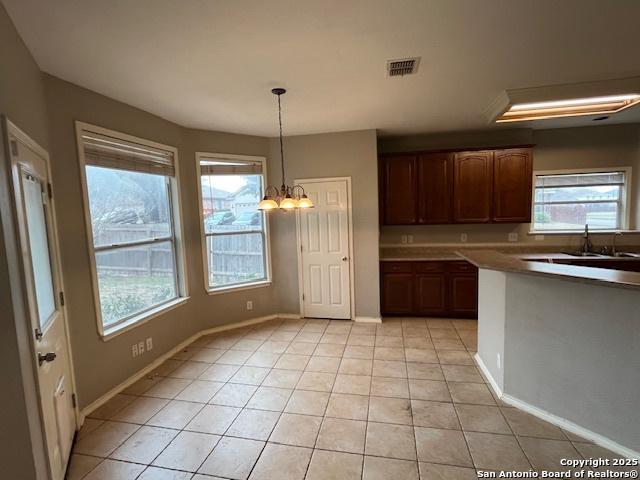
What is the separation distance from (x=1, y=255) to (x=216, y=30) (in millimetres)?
1584

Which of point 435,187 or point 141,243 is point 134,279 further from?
point 435,187

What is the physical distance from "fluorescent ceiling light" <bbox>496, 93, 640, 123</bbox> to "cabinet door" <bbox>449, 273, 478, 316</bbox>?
81.1 inches

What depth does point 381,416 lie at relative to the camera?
244 cm

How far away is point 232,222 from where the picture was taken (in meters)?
4.38

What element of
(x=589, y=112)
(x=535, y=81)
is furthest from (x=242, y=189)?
(x=589, y=112)

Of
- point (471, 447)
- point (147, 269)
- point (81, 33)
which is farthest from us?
point (147, 269)

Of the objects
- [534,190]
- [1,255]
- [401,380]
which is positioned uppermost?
[534,190]

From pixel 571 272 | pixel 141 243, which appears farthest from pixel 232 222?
pixel 571 272

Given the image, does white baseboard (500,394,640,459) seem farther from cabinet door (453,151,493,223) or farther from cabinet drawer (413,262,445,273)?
cabinet door (453,151,493,223)

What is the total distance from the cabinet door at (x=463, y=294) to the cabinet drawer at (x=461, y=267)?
2.3 inches

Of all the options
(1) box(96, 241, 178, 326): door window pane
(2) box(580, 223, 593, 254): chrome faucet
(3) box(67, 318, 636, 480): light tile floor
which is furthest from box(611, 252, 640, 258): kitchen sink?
(1) box(96, 241, 178, 326): door window pane

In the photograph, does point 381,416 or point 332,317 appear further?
point 332,317

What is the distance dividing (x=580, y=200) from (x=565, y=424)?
12.4 ft

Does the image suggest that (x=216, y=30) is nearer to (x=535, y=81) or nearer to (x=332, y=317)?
(x=535, y=81)
